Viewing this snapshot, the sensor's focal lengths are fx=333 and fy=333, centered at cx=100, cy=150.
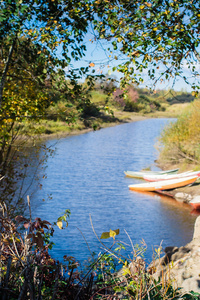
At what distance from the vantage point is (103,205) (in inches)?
646

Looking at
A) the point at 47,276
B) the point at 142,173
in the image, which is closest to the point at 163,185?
the point at 142,173

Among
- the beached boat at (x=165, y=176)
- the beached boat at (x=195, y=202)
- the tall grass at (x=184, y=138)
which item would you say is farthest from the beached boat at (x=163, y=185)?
the tall grass at (x=184, y=138)

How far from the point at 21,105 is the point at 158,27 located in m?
4.32

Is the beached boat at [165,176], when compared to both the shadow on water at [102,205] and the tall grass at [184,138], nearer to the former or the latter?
the shadow on water at [102,205]

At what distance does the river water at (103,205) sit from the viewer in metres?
12.5

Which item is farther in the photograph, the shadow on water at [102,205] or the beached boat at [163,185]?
the beached boat at [163,185]

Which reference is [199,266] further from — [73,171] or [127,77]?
[73,171]

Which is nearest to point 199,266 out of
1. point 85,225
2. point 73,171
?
point 85,225

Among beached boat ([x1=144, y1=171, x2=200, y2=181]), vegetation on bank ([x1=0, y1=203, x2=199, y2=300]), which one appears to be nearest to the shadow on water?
beached boat ([x1=144, y1=171, x2=200, y2=181])

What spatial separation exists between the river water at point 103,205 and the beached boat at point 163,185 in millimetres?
428

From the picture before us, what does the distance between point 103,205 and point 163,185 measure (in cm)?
519

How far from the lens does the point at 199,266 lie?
6.65m

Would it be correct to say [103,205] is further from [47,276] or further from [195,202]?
[47,276]

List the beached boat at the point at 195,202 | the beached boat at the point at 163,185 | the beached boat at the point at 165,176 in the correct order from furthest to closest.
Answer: the beached boat at the point at 165,176 < the beached boat at the point at 163,185 < the beached boat at the point at 195,202
